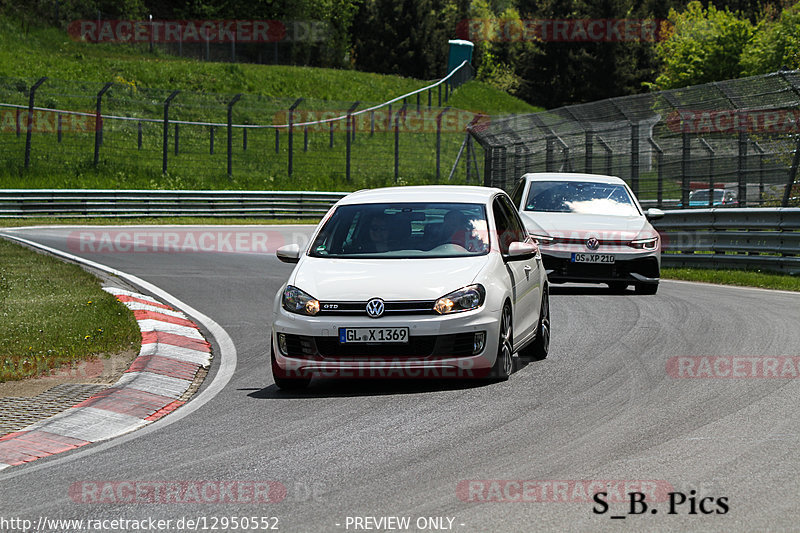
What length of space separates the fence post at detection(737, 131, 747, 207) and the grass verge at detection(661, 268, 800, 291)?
4.56ft

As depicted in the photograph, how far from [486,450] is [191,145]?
33.5 m

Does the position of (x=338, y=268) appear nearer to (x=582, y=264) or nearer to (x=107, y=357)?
(x=107, y=357)

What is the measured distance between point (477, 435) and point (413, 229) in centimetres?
291

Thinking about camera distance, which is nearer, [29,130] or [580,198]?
[580,198]

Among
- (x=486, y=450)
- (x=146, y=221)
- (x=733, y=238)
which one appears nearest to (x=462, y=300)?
(x=486, y=450)

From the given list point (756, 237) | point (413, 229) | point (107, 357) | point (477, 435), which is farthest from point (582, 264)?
point (477, 435)

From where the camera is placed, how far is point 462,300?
838cm

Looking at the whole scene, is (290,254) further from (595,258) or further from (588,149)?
(588,149)

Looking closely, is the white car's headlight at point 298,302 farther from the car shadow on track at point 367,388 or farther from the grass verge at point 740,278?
the grass verge at point 740,278

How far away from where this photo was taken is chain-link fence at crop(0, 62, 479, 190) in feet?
118

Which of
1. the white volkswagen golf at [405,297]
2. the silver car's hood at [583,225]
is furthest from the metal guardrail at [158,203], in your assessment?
the white volkswagen golf at [405,297]

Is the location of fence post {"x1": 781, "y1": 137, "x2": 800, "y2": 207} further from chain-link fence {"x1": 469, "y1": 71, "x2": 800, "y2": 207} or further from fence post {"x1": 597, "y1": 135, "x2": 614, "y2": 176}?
fence post {"x1": 597, "y1": 135, "x2": 614, "y2": 176}

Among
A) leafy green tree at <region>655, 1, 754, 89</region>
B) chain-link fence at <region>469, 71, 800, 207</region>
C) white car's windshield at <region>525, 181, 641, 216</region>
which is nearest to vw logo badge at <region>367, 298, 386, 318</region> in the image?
white car's windshield at <region>525, 181, 641, 216</region>

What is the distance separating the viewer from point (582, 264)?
15.2 meters
